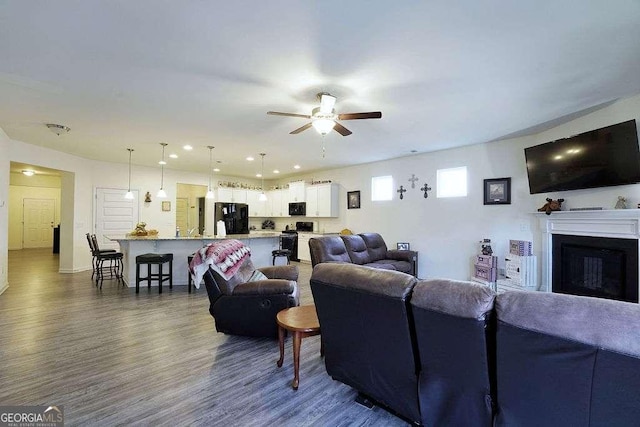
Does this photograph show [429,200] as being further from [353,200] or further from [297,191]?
[297,191]

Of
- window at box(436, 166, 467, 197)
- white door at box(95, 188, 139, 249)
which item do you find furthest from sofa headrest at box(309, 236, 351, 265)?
white door at box(95, 188, 139, 249)

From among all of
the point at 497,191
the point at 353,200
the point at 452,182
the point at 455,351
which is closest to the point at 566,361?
the point at 455,351

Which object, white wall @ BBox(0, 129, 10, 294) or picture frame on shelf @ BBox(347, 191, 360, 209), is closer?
white wall @ BBox(0, 129, 10, 294)

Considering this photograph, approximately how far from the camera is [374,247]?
5664mm

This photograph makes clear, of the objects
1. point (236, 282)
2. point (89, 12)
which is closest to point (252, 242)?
point (236, 282)

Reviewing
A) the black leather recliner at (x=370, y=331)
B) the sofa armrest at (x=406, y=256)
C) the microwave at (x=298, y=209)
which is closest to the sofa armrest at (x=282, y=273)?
the black leather recliner at (x=370, y=331)

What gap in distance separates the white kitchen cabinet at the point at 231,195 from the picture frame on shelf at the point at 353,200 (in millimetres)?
3515

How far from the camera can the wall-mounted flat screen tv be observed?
3158 millimetres

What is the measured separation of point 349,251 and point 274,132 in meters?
2.44

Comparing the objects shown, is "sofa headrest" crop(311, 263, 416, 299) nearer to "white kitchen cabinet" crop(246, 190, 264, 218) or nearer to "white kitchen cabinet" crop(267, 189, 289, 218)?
"white kitchen cabinet" crop(267, 189, 289, 218)

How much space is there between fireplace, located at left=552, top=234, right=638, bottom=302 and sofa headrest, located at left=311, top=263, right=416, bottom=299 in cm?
345

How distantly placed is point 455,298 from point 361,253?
402 centimetres

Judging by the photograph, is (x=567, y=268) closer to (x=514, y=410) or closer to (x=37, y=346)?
(x=514, y=410)

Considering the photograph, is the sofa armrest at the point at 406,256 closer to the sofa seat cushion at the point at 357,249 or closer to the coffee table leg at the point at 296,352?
the sofa seat cushion at the point at 357,249
